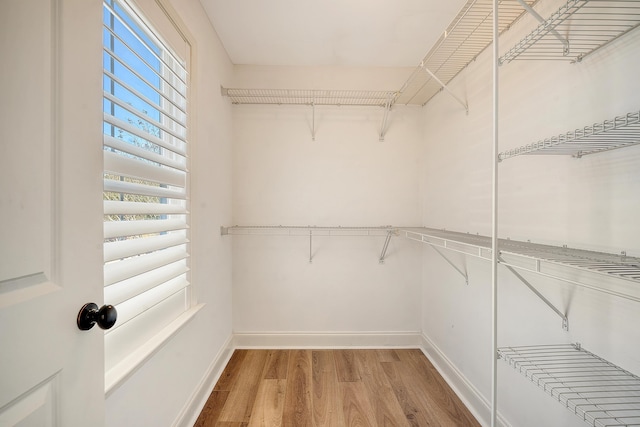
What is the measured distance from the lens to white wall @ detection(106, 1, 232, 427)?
1083 millimetres

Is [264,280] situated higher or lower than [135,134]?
lower

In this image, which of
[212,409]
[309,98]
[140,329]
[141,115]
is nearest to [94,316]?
[140,329]

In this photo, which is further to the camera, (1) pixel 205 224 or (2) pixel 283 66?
(2) pixel 283 66

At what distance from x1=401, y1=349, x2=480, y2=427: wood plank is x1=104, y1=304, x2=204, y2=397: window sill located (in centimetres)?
149

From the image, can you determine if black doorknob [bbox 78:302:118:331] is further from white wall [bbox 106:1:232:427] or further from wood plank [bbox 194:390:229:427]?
wood plank [bbox 194:390:229:427]

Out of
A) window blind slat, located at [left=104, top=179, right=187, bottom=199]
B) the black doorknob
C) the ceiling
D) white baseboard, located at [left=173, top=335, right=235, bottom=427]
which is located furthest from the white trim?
the ceiling

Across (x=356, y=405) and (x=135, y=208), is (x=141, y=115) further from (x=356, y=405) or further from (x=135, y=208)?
(x=356, y=405)

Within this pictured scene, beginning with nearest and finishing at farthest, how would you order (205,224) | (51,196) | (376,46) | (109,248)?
1. (51,196)
2. (109,248)
3. (205,224)
4. (376,46)

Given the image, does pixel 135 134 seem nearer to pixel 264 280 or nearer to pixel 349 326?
pixel 264 280

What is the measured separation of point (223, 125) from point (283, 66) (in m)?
0.72

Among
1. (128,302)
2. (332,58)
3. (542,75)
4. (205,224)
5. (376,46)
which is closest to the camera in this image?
(128,302)

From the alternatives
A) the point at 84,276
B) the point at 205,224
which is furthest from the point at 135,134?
the point at 205,224

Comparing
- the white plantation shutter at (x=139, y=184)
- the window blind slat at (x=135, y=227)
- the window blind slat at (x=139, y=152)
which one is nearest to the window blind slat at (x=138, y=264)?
the white plantation shutter at (x=139, y=184)

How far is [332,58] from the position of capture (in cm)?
208
